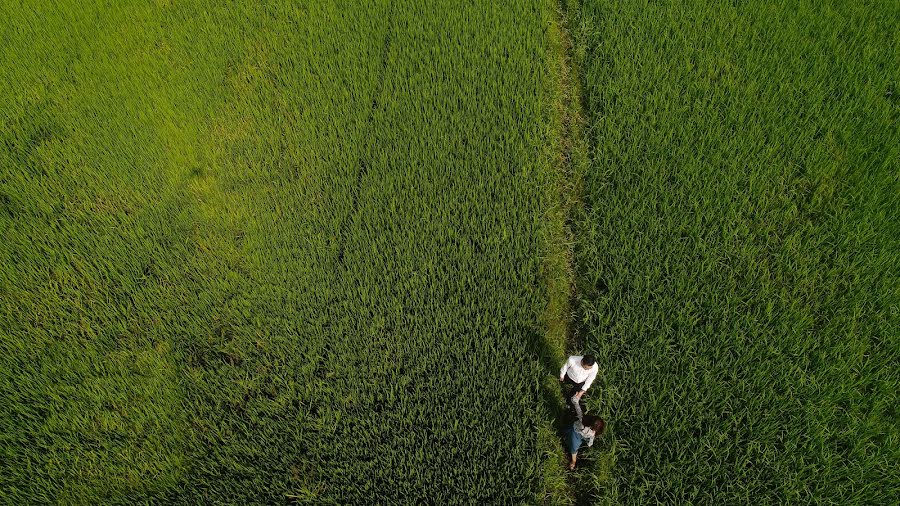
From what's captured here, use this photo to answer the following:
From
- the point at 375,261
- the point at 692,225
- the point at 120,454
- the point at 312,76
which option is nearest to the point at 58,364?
the point at 120,454

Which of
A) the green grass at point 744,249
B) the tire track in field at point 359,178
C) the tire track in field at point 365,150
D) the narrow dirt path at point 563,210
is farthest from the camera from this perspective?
the tire track in field at point 365,150

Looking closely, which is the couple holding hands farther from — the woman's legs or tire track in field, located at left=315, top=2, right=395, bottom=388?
tire track in field, located at left=315, top=2, right=395, bottom=388

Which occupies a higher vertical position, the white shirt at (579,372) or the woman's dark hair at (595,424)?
the white shirt at (579,372)

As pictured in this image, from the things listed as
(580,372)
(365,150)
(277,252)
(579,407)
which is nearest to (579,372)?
(580,372)

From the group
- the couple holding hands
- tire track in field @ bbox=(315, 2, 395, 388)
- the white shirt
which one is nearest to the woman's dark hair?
the couple holding hands

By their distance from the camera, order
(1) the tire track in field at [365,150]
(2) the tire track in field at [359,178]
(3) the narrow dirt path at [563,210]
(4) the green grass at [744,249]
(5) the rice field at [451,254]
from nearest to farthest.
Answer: (4) the green grass at [744,249], (5) the rice field at [451,254], (3) the narrow dirt path at [563,210], (2) the tire track in field at [359,178], (1) the tire track in field at [365,150]

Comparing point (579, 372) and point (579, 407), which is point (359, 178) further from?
point (579, 407)

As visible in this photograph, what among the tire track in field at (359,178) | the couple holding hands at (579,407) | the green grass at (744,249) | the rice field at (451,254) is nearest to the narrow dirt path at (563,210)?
the rice field at (451,254)

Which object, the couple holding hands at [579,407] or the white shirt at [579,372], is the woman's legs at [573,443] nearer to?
the couple holding hands at [579,407]
